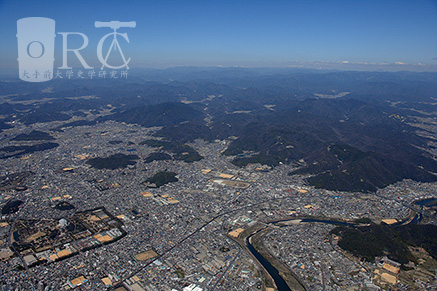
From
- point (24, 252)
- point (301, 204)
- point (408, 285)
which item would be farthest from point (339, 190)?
point (24, 252)

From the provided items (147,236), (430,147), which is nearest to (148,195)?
(147,236)

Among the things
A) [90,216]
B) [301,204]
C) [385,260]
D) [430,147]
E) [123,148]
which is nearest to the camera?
[385,260]

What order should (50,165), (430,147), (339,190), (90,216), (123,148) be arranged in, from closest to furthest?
(90,216)
(339,190)
(50,165)
(123,148)
(430,147)

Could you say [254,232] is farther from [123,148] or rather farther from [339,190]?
Answer: [123,148]

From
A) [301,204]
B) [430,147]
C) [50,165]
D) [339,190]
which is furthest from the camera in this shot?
[430,147]

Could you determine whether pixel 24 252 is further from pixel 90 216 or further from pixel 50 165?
pixel 50 165

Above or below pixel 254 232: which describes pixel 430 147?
above

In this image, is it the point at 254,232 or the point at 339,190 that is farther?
the point at 339,190

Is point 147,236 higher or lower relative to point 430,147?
lower

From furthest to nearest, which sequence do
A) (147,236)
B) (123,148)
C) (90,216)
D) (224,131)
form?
(224,131), (123,148), (90,216), (147,236)
